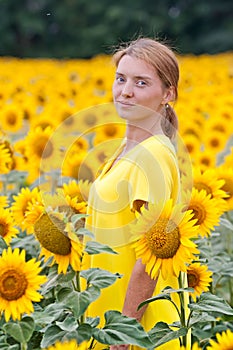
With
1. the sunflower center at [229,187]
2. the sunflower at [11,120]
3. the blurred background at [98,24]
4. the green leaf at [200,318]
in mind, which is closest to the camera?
the green leaf at [200,318]

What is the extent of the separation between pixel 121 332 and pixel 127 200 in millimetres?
348

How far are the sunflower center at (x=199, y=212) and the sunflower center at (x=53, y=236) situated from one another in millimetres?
476

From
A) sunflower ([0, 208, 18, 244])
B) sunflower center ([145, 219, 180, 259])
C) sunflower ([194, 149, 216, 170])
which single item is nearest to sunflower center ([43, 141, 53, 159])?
sunflower ([194, 149, 216, 170])

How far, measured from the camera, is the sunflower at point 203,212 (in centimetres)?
228

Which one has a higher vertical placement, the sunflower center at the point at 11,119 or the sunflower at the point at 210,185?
the sunflower center at the point at 11,119

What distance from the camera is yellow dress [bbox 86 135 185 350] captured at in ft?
6.68

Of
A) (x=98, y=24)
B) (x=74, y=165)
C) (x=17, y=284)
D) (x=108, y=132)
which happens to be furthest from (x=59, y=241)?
(x=98, y=24)

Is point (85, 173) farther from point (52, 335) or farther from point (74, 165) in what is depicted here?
point (52, 335)

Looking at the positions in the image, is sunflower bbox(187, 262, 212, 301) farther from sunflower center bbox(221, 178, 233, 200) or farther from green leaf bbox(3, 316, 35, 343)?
sunflower center bbox(221, 178, 233, 200)

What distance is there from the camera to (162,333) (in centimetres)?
200

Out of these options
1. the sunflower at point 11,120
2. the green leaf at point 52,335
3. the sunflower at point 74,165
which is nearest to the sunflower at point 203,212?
the green leaf at point 52,335

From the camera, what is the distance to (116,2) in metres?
20.4

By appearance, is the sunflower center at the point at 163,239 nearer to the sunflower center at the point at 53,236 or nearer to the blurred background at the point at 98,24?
the sunflower center at the point at 53,236

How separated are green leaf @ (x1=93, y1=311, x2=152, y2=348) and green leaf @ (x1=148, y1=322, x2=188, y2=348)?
99 mm
